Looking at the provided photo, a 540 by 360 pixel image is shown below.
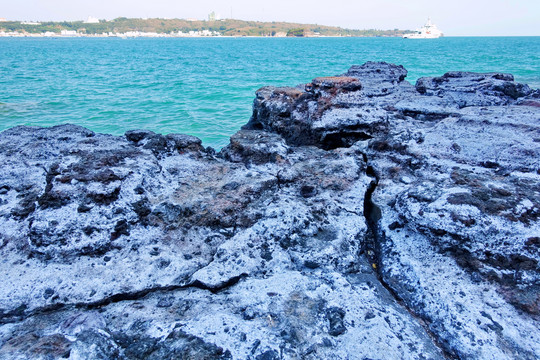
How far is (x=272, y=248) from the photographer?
2.23m

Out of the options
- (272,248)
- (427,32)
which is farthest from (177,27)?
(272,248)

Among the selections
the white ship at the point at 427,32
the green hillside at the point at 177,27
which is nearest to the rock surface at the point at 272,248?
the white ship at the point at 427,32

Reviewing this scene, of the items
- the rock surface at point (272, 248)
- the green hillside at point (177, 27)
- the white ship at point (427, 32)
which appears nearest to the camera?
the rock surface at point (272, 248)

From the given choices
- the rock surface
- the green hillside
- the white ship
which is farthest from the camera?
the green hillside

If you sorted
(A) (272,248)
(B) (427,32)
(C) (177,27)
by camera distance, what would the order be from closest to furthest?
(A) (272,248) < (B) (427,32) < (C) (177,27)

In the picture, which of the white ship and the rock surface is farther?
the white ship

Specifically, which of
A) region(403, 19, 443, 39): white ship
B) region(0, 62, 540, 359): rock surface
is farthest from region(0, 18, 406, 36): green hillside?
region(0, 62, 540, 359): rock surface

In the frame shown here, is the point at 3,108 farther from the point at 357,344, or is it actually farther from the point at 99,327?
the point at 357,344

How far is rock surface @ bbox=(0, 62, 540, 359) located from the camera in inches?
63.5

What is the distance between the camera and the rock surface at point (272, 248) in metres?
1.61

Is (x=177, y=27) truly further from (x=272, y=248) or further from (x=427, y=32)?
(x=272, y=248)

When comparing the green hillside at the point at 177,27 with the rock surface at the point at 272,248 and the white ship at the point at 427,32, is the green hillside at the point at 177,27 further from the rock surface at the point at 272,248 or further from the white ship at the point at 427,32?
the rock surface at the point at 272,248

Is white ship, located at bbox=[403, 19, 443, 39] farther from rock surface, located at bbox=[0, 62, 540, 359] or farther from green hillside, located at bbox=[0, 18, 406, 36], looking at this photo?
rock surface, located at bbox=[0, 62, 540, 359]

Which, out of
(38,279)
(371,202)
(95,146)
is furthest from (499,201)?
(95,146)
